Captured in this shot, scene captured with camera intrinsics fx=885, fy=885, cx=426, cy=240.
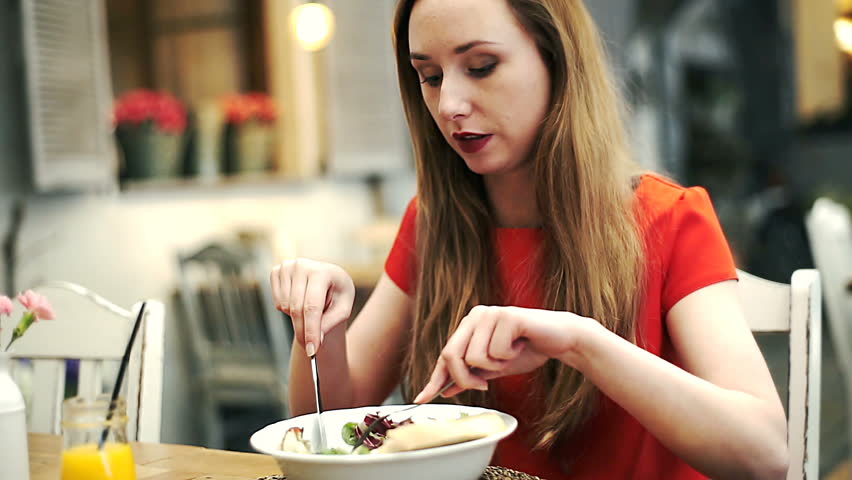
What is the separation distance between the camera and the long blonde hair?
108 cm

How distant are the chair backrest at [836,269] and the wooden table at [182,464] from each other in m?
1.52

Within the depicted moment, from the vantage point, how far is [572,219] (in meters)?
1.10

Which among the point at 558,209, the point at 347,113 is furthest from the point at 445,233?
the point at 347,113

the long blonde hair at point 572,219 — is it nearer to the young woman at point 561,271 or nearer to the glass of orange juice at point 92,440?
the young woman at point 561,271

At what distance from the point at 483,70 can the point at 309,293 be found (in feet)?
1.11

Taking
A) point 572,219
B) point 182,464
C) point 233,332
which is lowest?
point 233,332

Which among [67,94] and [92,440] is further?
[67,94]

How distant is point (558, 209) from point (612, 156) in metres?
0.10

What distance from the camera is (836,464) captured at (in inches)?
118

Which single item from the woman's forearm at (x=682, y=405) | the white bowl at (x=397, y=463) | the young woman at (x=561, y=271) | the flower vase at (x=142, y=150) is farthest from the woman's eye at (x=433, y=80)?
the flower vase at (x=142, y=150)

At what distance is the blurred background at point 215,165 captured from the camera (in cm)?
267

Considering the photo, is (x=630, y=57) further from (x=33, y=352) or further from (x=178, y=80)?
(x=33, y=352)

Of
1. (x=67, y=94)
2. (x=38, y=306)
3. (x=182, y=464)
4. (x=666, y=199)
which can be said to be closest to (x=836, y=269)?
(x=666, y=199)

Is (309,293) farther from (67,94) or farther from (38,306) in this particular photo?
(67,94)
